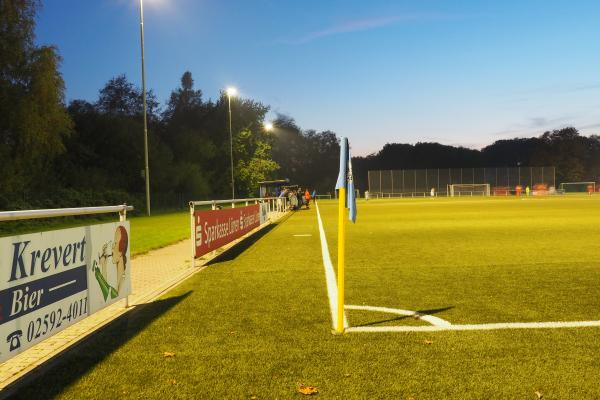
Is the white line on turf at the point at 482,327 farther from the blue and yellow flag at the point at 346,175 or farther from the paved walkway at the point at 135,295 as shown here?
the paved walkway at the point at 135,295

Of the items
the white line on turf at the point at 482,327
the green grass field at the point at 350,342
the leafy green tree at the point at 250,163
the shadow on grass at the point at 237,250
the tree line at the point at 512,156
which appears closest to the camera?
the green grass field at the point at 350,342

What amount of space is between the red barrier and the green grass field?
1293 mm

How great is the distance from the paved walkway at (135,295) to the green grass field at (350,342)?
0.78ft

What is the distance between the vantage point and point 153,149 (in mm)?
55188

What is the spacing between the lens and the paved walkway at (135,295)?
4.59 meters

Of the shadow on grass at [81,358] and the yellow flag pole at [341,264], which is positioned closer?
the shadow on grass at [81,358]

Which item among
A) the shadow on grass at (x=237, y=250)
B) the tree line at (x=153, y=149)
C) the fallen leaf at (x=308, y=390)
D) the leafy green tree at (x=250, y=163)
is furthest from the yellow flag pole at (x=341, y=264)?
the leafy green tree at (x=250, y=163)

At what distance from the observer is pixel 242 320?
234 inches

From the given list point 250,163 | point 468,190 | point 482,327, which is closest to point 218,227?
point 482,327

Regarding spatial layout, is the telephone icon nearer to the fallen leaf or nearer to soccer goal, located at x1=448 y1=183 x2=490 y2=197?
the fallen leaf

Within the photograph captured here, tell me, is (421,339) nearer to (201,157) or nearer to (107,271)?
(107,271)

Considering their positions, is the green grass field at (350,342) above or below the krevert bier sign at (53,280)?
below

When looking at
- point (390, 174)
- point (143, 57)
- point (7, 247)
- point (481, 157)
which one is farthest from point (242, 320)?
point (481, 157)

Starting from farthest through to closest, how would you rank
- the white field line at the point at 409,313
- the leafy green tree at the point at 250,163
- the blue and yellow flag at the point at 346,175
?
the leafy green tree at the point at 250,163 < the white field line at the point at 409,313 < the blue and yellow flag at the point at 346,175
